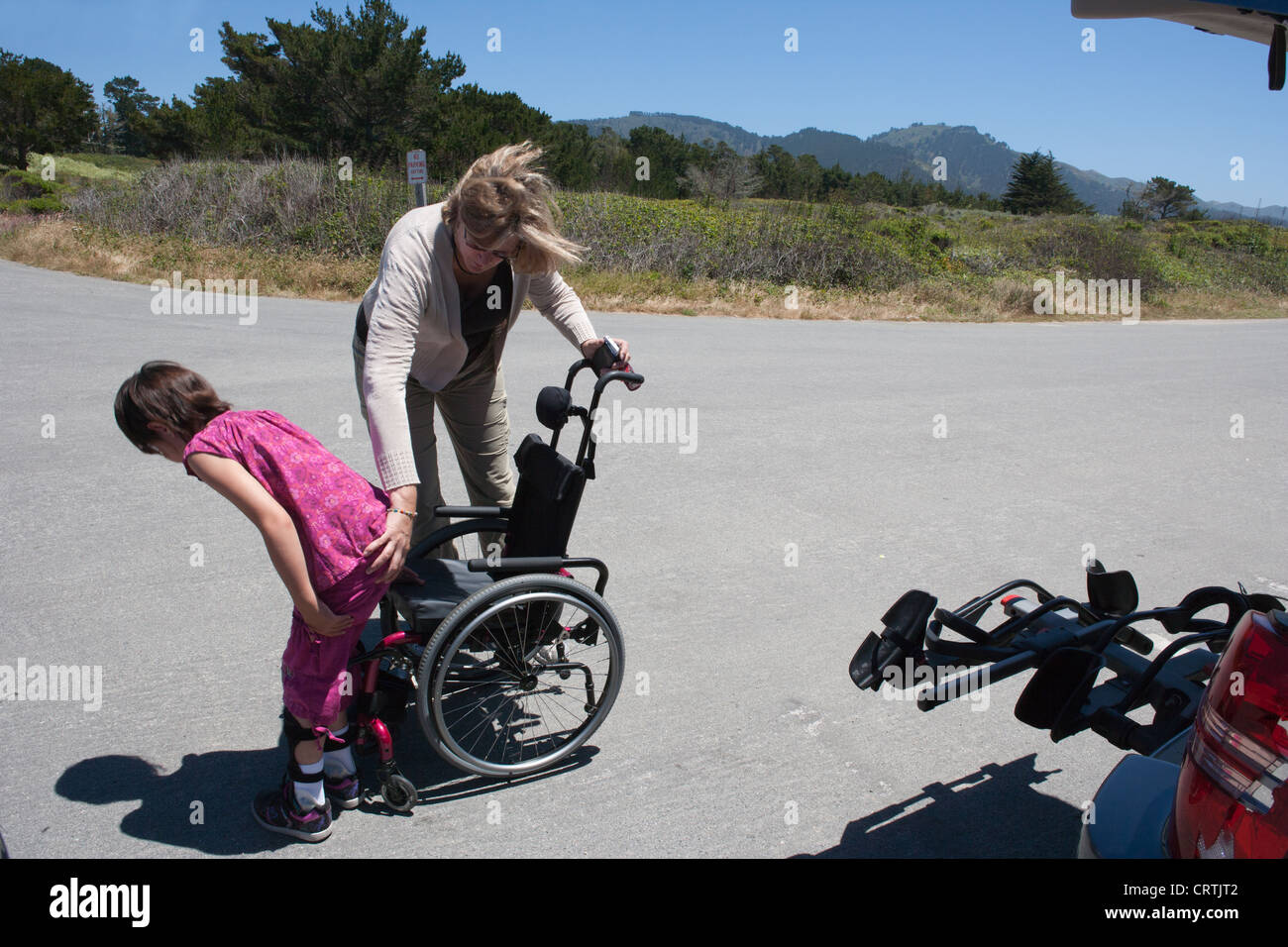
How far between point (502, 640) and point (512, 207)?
1.38m

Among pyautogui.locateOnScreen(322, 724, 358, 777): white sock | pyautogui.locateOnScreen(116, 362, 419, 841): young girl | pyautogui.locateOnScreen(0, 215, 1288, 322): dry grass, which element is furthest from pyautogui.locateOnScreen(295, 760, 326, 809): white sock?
pyautogui.locateOnScreen(0, 215, 1288, 322): dry grass

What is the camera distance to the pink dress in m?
2.38

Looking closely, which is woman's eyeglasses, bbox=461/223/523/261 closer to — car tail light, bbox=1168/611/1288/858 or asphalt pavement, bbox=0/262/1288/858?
asphalt pavement, bbox=0/262/1288/858

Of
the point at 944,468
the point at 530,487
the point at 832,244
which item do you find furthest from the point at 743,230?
the point at 530,487

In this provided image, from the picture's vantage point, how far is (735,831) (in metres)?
2.68

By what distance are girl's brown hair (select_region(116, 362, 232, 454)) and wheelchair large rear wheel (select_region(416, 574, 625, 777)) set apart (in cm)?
90

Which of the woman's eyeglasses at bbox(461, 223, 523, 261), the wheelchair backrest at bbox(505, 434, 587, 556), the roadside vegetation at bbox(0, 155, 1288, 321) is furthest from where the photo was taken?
the roadside vegetation at bbox(0, 155, 1288, 321)

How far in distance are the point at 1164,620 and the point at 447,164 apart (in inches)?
1314

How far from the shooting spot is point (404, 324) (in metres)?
2.83

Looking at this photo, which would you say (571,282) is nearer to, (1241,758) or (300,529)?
(300,529)

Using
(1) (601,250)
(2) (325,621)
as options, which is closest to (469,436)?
(2) (325,621)

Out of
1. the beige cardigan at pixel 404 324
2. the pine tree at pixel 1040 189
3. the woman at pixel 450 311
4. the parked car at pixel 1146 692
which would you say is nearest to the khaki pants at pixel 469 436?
the woman at pixel 450 311

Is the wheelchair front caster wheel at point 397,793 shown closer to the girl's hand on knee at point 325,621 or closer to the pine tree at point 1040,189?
the girl's hand on knee at point 325,621

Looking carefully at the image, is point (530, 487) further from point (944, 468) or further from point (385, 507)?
point (944, 468)
